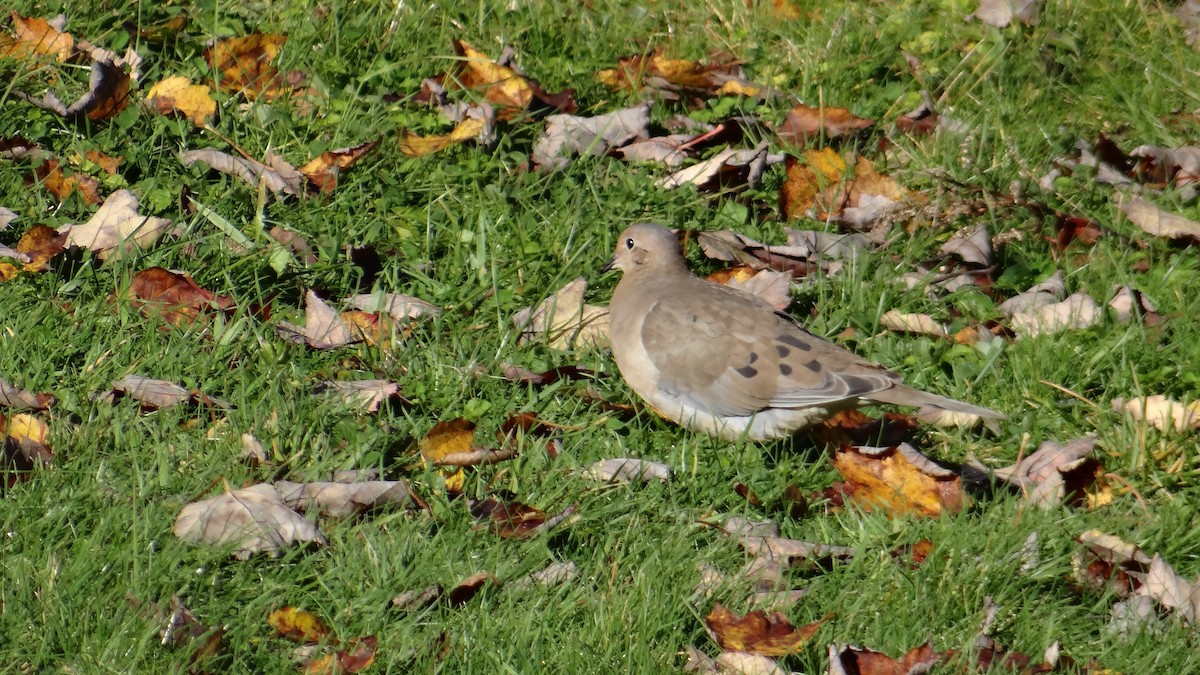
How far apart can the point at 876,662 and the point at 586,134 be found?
3.12m

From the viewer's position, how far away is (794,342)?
518 centimetres

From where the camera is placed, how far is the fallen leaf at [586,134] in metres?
6.21

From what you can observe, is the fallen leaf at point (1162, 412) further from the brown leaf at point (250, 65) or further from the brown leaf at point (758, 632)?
the brown leaf at point (250, 65)

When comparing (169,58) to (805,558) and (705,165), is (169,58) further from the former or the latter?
(805,558)

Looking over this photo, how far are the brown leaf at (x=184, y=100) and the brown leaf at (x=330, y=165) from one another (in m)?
0.47

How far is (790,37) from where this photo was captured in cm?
701

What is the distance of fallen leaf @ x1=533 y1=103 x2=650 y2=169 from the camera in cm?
621

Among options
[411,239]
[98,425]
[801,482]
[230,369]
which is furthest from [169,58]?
[801,482]

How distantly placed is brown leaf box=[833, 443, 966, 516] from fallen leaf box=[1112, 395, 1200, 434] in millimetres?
777

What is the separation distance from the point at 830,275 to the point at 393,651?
2705 millimetres

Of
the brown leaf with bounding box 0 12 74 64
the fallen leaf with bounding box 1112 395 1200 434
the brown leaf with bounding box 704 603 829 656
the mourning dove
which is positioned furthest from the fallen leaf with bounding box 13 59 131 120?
the fallen leaf with bounding box 1112 395 1200 434

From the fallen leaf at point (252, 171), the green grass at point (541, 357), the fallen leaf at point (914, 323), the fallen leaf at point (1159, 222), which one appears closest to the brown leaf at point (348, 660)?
the green grass at point (541, 357)

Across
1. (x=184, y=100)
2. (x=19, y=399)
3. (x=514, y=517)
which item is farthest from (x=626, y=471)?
(x=184, y=100)

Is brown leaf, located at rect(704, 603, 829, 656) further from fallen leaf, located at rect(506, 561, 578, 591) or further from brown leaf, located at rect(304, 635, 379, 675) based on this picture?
brown leaf, located at rect(304, 635, 379, 675)
